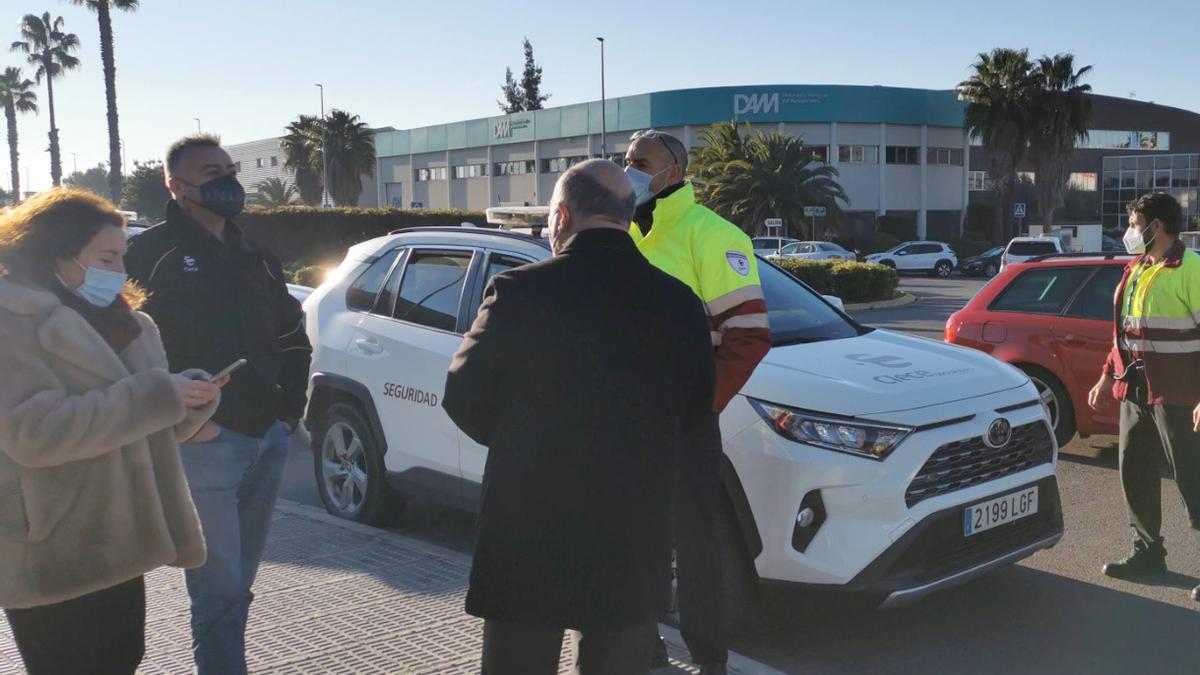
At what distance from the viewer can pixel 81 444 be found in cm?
258

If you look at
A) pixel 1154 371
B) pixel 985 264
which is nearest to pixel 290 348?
pixel 1154 371

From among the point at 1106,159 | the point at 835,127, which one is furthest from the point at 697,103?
the point at 1106,159

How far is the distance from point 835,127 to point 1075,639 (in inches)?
2136

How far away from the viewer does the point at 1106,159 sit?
68.6m

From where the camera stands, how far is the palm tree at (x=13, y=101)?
70562mm

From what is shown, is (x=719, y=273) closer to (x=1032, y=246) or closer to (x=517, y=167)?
(x=1032, y=246)

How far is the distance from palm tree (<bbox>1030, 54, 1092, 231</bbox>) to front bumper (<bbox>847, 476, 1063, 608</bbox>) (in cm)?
5220

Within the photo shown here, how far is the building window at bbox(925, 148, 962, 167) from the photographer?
196ft

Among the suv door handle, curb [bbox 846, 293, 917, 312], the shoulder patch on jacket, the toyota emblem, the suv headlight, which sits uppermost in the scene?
the shoulder patch on jacket

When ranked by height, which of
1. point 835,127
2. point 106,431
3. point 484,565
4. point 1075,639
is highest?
point 835,127

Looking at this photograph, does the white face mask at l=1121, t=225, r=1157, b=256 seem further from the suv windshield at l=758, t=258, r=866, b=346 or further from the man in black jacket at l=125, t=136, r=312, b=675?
the man in black jacket at l=125, t=136, r=312, b=675

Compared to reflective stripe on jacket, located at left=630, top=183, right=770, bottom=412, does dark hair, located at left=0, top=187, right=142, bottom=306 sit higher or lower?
higher

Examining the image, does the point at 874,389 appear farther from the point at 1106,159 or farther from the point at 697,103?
the point at 1106,159

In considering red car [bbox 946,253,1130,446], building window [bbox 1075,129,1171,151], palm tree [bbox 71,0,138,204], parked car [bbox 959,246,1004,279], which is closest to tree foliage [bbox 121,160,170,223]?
palm tree [bbox 71,0,138,204]
